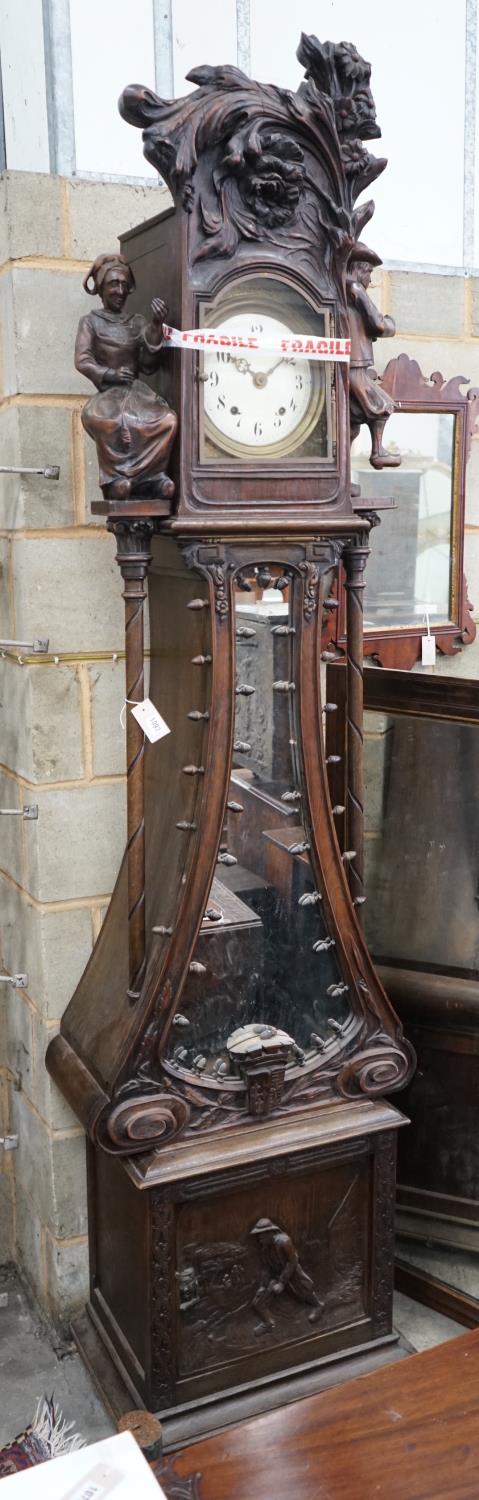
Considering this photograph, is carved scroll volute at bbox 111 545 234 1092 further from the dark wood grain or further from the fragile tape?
the dark wood grain

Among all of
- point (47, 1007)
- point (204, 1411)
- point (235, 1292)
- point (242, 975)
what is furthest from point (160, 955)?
point (204, 1411)

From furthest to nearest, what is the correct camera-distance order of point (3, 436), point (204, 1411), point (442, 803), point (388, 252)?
point (388, 252), point (442, 803), point (3, 436), point (204, 1411)

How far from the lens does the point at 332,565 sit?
190cm

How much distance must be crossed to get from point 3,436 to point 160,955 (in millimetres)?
912

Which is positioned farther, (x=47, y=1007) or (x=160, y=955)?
(x=47, y=1007)

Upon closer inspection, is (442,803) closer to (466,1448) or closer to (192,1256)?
(192,1256)

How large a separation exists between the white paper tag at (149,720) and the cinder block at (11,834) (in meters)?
0.44

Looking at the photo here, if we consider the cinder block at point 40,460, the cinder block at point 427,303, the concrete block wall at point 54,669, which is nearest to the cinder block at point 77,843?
the concrete block wall at point 54,669

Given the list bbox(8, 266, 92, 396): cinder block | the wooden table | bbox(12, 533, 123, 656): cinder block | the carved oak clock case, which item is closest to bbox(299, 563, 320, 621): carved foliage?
the carved oak clock case

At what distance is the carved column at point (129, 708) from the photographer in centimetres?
180

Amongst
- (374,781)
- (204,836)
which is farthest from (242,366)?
(374,781)

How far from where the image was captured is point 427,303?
261cm

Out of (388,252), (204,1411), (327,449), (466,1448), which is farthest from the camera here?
(388,252)

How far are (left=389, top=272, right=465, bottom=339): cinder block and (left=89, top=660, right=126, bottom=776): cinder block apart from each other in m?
0.98
